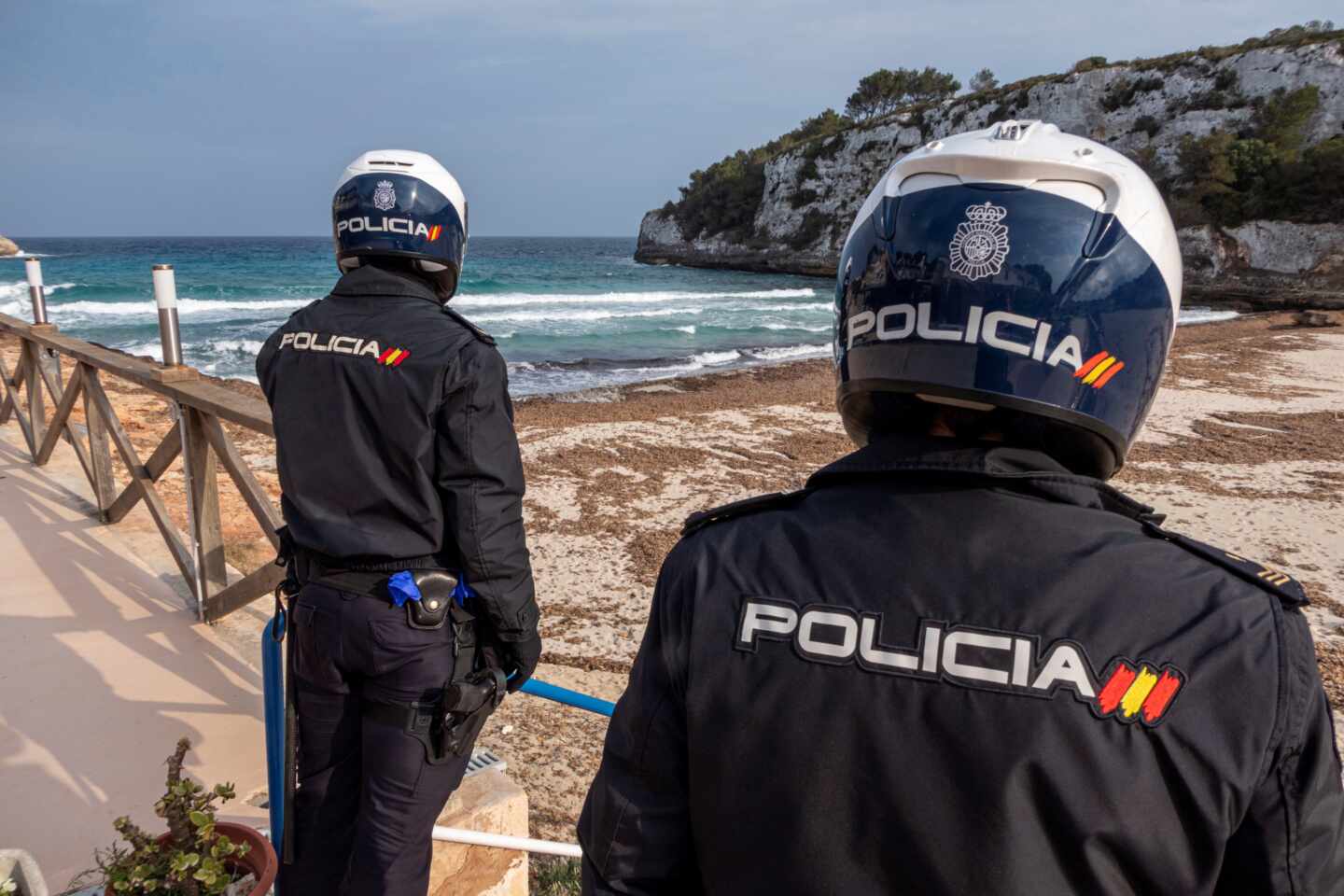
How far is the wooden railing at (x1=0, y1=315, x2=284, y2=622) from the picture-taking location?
3822 mm

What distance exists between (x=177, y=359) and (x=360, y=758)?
2.72 meters

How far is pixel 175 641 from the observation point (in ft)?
13.5

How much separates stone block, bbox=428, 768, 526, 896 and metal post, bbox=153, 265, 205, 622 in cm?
240

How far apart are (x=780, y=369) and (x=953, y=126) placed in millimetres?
47089

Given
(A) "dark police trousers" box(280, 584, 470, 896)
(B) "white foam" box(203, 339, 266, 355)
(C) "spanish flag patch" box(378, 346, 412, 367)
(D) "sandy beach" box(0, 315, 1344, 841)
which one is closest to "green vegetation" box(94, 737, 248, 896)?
(A) "dark police trousers" box(280, 584, 470, 896)

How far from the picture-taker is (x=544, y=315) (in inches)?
1284

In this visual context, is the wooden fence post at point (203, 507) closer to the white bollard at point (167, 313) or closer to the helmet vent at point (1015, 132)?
the white bollard at point (167, 313)

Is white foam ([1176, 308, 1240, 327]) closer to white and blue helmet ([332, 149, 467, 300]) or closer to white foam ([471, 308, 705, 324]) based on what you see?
white foam ([471, 308, 705, 324])

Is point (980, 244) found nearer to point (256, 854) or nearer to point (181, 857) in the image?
point (181, 857)

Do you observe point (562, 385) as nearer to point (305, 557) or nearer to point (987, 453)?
point (305, 557)

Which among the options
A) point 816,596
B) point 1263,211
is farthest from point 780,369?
point 1263,211

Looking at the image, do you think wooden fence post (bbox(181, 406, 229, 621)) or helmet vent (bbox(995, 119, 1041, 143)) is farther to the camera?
wooden fence post (bbox(181, 406, 229, 621))

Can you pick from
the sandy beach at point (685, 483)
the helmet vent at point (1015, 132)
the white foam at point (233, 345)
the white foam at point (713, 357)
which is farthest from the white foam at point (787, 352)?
the helmet vent at point (1015, 132)

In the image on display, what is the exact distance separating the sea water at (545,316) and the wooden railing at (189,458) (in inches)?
467
